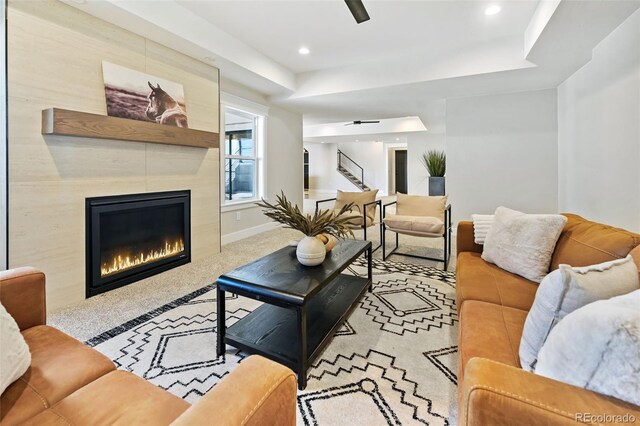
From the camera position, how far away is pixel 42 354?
107 centimetres

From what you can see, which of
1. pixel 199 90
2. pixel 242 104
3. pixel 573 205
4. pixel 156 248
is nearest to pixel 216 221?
pixel 156 248

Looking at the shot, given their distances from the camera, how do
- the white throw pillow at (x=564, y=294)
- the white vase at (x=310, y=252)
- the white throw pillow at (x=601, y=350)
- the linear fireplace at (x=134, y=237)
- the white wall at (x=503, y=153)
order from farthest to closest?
1. the white wall at (x=503, y=153)
2. the linear fireplace at (x=134, y=237)
3. the white vase at (x=310, y=252)
4. the white throw pillow at (x=564, y=294)
5. the white throw pillow at (x=601, y=350)

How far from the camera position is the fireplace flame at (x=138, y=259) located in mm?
2875

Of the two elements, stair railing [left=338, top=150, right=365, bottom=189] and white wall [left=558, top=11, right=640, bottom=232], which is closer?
white wall [left=558, top=11, right=640, bottom=232]

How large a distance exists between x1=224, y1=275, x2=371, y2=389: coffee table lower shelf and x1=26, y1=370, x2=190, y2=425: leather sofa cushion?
720 millimetres

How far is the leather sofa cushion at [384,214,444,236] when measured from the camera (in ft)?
11.3

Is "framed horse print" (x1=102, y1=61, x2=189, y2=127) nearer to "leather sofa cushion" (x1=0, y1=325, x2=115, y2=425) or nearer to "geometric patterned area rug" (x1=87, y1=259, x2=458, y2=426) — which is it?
"geometric patterned area rug" (x1=87, y1=259, x2=458, y2=426)

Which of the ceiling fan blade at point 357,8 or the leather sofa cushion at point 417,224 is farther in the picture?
the leather sofa cushion at point 417,224

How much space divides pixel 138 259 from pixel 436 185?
228 inches

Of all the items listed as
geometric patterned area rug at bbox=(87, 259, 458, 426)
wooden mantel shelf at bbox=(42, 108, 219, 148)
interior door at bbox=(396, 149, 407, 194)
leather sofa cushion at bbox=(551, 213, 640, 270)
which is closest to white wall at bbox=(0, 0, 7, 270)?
wooden mantel shelf at bbox=(42, 108, 219, 148)

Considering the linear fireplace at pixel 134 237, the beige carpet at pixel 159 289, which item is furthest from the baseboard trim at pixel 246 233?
the linear fireplace at pixel 134 237

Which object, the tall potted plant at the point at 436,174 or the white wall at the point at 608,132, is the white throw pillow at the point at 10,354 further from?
the tall potted plant at the point at 436,174

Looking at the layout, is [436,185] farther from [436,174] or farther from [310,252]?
[310,252]

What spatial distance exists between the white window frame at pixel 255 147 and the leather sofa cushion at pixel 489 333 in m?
3.61
